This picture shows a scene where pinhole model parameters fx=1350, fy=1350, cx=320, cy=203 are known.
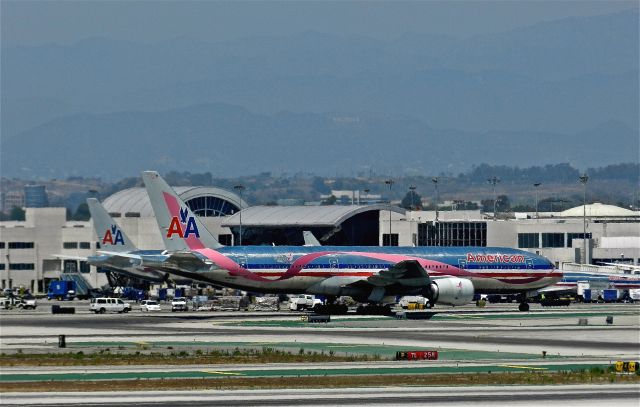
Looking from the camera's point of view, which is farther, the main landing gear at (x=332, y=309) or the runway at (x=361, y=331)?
the main landing gear at (x=332, y=309)

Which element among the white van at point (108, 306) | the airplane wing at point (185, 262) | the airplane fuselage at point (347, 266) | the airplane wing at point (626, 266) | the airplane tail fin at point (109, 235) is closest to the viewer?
the airplane wing at point (185, 262)

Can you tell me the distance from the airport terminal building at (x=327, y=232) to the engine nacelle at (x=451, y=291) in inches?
2325

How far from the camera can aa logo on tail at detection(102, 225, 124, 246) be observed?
141000 millimetres

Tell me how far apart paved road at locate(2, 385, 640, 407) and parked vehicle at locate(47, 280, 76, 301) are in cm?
11534

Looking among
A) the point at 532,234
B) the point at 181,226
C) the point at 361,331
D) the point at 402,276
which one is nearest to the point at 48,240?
the point at 532,234

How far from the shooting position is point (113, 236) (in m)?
141

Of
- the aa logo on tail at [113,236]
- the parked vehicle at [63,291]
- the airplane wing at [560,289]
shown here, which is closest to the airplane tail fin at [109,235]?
the aa logo on tail at [113,236]

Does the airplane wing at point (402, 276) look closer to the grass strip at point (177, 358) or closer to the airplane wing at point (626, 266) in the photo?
the grass strip at point (177, 358)

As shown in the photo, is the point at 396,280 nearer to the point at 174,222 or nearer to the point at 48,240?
the point at 174,222

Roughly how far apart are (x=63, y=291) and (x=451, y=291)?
73.7 m

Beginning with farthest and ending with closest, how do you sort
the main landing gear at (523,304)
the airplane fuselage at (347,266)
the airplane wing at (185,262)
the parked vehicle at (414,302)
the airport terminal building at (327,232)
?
the airport terminal building at (327,232) → the parked vehicle at (414,302) → the main landing gear at (523,304) → the airplane fuselage at (347,266) → the airplane wing at (185,262)

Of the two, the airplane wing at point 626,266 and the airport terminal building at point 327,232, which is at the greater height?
the airport terminal building at point 327,232

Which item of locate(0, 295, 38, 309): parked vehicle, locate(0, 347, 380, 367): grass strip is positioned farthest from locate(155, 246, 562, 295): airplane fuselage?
locate(0, 295, 38, 309): parked vehicle

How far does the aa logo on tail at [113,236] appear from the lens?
141 m
